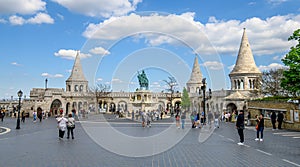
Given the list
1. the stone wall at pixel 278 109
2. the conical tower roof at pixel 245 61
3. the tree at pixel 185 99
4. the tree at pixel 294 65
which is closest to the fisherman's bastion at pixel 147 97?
the conical tower roof at pixel 245 61

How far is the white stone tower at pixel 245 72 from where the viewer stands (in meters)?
44.9

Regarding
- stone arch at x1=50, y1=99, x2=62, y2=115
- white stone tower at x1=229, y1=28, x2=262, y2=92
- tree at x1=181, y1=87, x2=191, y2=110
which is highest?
white stone tower at x1=229, y1=28, x2=262, y2=92

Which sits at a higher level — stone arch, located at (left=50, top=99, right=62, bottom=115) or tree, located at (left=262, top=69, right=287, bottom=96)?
tree, located at (left=262, top=69, right=287, bottom=96)

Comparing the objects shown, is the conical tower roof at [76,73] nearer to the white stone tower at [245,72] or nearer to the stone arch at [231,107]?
the white stone tower at [245,72]

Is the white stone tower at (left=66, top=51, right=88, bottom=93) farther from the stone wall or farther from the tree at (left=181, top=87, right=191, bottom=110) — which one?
the stone wall

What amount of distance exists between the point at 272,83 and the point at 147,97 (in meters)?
17.7

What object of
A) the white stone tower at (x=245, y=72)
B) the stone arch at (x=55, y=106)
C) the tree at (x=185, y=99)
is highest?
the white stone tower at (x=245, y=72)

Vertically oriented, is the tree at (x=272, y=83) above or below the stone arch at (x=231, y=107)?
above

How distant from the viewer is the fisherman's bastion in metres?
42.8

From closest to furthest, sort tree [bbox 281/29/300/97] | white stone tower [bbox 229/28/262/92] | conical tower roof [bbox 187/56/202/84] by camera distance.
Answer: tree [bbox 281/29/300/97] < white stone tower [bbox 229/28/262/92] < conical tower roof [bbox 187/56/202/84]

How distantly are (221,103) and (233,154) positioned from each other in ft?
131

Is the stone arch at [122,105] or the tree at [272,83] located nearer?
the tree at [272,83]

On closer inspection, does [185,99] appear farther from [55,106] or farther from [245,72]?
[55,106]

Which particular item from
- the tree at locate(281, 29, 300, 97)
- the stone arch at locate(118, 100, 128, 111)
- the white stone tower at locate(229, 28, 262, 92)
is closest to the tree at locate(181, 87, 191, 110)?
the stone arch at locate(118, 100, 128, 111)
